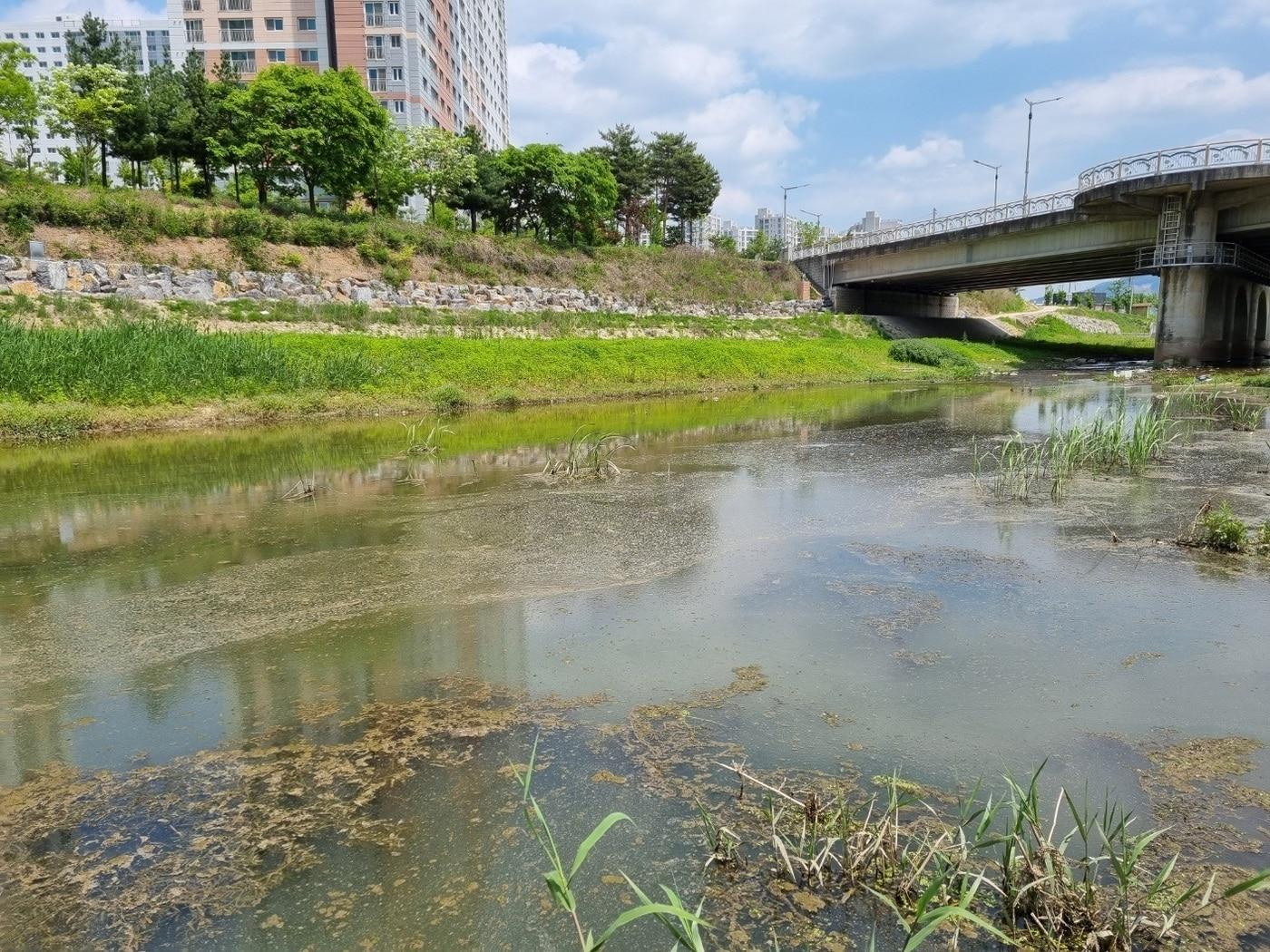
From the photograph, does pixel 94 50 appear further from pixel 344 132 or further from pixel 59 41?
pixel 59 41

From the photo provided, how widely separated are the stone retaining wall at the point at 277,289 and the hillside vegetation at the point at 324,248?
→ 53 centimetres

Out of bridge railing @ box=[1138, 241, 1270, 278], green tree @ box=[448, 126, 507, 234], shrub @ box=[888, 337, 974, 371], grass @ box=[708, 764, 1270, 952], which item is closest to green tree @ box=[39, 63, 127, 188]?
green tree @ box=[448, 126, 507, 234]

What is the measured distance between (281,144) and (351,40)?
2942cm

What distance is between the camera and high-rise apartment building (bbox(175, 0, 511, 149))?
5362 centimetres

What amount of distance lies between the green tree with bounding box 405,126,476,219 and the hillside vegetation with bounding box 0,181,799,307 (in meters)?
5.61

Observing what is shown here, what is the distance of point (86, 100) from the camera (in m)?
30.4

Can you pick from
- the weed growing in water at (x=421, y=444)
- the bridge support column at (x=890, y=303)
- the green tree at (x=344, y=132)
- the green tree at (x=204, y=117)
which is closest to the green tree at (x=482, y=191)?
the green tree at (x=344, y=132)

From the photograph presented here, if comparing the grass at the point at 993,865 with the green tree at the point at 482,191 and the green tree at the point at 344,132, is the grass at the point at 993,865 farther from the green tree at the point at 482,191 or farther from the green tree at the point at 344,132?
the green tree at the point at 482,191

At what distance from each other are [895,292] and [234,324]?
3407 centimetres

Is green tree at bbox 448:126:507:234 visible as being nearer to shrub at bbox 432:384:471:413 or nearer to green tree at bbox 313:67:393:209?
green tree at bbox 313:67:393:209

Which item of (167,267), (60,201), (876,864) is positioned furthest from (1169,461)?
(60,201)

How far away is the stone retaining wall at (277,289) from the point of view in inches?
819

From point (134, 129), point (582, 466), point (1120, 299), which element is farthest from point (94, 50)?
point (1120, 299)

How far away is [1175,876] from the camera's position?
279 centimetres
